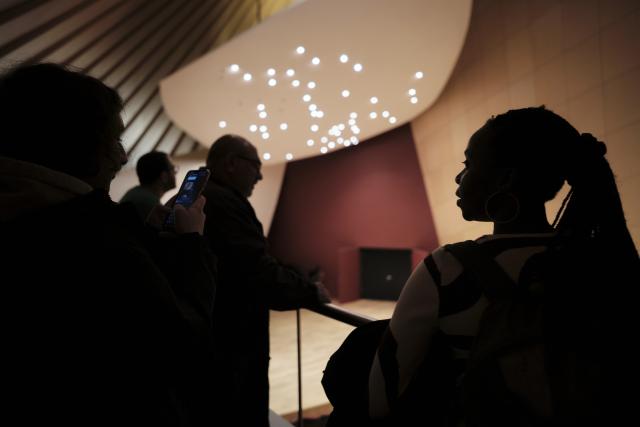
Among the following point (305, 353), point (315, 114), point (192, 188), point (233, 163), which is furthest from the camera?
point (315, 114)

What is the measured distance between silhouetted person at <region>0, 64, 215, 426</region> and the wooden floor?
361 centimetres

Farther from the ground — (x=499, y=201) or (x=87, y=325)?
(x=499, y=201)

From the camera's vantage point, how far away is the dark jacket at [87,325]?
56 centimetres

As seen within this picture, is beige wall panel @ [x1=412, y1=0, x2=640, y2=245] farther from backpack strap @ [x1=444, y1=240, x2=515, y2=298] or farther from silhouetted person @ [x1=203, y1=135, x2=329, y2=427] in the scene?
backpack strap @ [x1=444, y1=240, x2=515, y2=298]

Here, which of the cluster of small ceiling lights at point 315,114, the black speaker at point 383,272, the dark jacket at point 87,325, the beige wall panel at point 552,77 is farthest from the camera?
the black speaker at point 383,272

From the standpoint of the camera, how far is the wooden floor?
4.60 m

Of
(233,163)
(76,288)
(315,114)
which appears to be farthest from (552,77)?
(76,288)

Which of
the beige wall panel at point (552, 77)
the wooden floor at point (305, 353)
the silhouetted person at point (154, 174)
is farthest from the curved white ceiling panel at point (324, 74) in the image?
the wooden floor at point (305, 353)

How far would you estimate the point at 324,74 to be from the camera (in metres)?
5.54

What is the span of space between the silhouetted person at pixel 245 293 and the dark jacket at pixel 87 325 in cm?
74

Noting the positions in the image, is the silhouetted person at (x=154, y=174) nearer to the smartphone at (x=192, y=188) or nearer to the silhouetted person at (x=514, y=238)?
the smartphone at (x=192, y=188)

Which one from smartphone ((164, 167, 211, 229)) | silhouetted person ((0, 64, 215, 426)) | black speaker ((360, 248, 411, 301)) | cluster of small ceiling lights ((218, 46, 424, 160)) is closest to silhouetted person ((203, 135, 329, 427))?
smartphone ((164, 167, 211, 229))

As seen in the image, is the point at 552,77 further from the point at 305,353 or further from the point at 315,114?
the point at 305,353

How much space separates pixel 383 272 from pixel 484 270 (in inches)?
294
